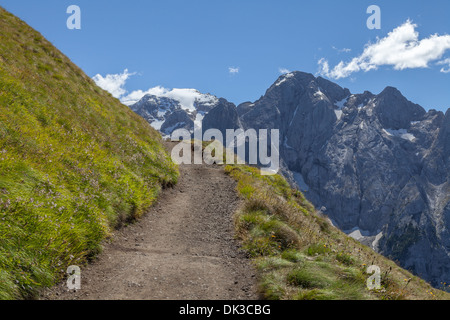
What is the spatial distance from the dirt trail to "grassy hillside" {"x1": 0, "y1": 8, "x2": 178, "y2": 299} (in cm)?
63

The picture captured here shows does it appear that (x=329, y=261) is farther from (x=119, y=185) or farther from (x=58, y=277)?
(x=119, y=185)

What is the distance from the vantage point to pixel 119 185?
11.8 metres

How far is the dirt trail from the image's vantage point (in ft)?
21.6

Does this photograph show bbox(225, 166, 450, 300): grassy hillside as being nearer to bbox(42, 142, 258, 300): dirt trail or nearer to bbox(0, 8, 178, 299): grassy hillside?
bbox(42, 142, 258, 300): dirt trail

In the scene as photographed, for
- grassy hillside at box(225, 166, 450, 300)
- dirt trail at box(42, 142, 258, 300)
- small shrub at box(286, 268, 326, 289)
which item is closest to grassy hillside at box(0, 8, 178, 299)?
dirt trail at box(42, 142, 258, 300)

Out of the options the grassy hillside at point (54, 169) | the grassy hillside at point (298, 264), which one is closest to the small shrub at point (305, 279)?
the grassy hillside at point (298, 264)

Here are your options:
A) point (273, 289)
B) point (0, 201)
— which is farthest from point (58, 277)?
point (273, 289)

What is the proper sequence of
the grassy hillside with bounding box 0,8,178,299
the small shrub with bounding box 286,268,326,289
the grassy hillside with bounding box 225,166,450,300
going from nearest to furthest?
1. the grassy hillside with bounding box 0,8,178,299
2. the grassy hillside with bounding box 225,166,450,300
3. the small shrub with bounding box 286,268,326,289

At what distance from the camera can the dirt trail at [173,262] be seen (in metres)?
6.59

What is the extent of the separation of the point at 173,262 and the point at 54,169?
4.99m

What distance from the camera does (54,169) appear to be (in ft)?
30.1

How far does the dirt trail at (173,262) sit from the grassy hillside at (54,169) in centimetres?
63

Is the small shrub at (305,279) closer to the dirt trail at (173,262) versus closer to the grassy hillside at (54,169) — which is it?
the dirt trail at (173,262)
